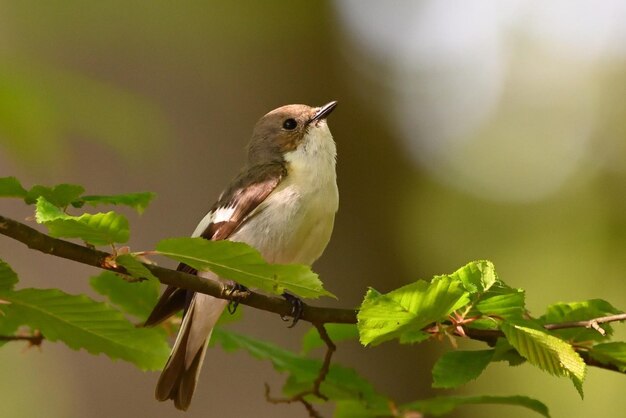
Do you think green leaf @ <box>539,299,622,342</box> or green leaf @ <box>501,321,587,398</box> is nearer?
green leaf @ <box>501,321,587,398</box>

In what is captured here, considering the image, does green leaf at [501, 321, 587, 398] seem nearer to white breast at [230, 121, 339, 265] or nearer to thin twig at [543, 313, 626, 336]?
thin twig at [543, 313, 626, 336]

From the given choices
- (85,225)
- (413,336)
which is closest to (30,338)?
(85,225)

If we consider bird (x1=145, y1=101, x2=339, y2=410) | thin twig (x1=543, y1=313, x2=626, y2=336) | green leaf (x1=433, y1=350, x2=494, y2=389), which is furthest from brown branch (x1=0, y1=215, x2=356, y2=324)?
bird (x1=145, y1=101, x2=339, y2=410)

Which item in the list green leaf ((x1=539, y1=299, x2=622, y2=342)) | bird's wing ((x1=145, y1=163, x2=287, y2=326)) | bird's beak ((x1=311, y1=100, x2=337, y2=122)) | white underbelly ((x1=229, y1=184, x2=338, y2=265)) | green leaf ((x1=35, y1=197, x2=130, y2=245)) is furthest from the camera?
bird's beak ((x1=311, y1=100, x2=337, y2=122))

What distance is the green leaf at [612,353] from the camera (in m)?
1.67

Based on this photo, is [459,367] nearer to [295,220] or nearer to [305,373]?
[305,373]

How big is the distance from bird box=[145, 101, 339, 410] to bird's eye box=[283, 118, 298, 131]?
28cm

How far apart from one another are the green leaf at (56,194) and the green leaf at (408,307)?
1.94 feet

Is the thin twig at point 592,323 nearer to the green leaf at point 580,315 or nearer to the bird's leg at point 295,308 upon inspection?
the green leaf at point 580,315

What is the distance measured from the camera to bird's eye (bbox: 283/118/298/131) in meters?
3.59

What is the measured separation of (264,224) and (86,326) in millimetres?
1366

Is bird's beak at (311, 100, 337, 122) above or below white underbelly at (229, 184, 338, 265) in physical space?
above

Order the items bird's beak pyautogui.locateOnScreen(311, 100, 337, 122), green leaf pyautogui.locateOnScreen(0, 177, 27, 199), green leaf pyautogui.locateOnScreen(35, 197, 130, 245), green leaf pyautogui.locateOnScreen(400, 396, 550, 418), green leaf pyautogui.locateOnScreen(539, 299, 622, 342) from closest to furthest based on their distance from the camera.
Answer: green leaf pyautogui.locateOnScreen(35, 197, 130, 245) → green leaf pyautogui.locateOnScreen(0, 177, 27, 199) → green leaf pyautogui.locateOnScreen(539, 299, 622, 342) → green leaf pyautogui.locateOnScreen(400, 396, 550, 418) → bird's beak pyautogui.locateOnScreen(311, 100, 337, 122)

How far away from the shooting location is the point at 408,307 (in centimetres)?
152
